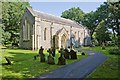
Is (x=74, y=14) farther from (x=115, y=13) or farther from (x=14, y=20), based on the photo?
(x=115, y=13)

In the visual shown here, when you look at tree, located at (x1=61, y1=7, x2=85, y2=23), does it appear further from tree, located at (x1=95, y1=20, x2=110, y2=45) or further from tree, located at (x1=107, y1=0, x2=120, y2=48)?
tree, located at (x1=107, y1=0, x2=120, y2=48)

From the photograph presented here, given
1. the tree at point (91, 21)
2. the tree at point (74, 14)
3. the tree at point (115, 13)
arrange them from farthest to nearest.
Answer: the tree at point (74, 14)
the tree at point (91, 21)
the tree at point (115, 13)

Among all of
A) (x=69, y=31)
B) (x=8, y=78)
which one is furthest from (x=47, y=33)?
(x=8, y=78)

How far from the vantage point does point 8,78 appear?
1088cm

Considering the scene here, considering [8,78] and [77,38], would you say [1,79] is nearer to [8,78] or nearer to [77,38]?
[8,78]

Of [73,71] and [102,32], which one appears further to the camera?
[102,32]

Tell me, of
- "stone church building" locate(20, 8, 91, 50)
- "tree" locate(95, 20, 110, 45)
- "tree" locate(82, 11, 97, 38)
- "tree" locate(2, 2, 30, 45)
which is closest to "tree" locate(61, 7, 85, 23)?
"tree" locate(82, 11, 97, 38)

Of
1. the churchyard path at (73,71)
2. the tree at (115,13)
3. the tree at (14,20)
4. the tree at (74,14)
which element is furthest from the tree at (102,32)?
the churchyard path at (73,71)

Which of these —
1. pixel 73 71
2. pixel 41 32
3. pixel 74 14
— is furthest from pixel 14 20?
pixel 74 14

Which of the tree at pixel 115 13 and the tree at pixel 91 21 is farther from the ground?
the tree at pixel 91 21

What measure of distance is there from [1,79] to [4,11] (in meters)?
29.5

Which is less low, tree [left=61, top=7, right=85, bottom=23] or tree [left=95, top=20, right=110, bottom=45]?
tree [left=61, top=7, right=85, bottom=23]

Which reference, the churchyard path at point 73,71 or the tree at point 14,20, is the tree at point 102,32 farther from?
the churchyard path at point 73,71

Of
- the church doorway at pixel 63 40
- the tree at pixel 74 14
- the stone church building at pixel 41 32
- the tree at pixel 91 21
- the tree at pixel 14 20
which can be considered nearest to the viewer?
the stone church building at pixel 41 32
